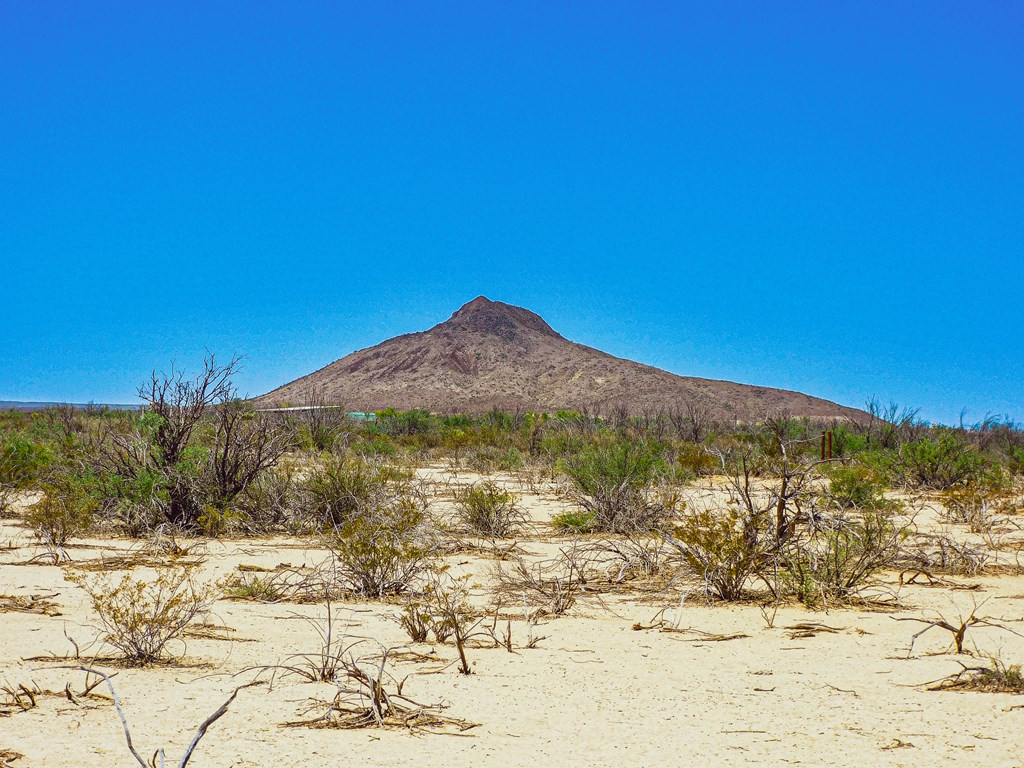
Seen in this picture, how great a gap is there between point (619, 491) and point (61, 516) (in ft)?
21.7

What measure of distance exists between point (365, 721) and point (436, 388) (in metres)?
99.8

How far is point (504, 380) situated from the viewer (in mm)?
105875

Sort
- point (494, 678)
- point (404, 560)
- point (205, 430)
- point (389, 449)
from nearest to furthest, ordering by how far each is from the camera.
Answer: point (494, 678)
point (404, 560)
point (205, 430)
point (389, 449)

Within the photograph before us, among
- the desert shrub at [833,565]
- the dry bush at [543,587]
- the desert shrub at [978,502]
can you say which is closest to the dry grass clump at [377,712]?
the dry bush at [543,587]

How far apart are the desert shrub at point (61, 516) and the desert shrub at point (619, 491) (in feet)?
20.2

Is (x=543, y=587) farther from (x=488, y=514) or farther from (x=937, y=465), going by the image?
(x=937, y=465)

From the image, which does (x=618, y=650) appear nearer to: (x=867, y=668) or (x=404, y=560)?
(x=867, y=668)

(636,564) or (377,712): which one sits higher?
(636,564)

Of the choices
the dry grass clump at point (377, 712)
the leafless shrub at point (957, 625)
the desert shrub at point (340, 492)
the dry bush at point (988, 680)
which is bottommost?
the dry grass clump at point (377, 712)

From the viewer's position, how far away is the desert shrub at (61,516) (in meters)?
9.80

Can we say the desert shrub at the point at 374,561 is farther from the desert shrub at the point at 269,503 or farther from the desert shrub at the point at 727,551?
the desert shrub at the point at 269,503

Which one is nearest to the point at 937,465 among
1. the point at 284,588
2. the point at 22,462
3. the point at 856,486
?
the point at 856,486

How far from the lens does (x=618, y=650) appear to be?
5875 mm

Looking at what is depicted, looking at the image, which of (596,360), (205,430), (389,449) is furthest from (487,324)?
(205,430)
